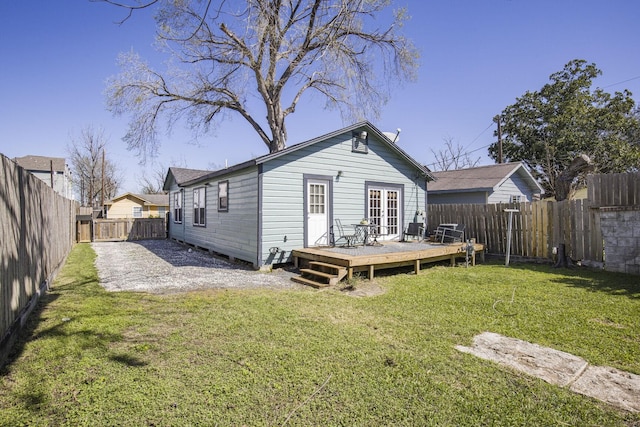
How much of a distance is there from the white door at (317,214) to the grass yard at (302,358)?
11.1 feet

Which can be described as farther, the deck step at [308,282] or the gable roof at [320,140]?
the gable roof at [320,140]

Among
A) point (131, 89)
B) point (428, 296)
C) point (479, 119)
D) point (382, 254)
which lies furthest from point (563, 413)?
point (479, 119)

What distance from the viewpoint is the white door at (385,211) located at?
34.6 ft

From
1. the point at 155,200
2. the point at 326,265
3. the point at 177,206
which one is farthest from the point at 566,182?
the point at 155,200

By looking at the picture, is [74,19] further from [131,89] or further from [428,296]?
[131,89]

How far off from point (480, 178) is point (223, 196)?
1154 cm

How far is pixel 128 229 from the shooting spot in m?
17.9

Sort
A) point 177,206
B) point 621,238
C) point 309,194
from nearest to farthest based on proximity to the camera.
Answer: point 621,238, point 309,194, point 177,206

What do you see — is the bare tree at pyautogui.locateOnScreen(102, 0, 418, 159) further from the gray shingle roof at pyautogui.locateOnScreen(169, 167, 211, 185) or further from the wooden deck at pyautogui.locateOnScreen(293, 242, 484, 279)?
the wooden deck at pyautogui.locateOnScreen(293, 242, 484, 279)

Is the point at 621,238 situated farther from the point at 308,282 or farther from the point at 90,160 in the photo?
the point at 90,160

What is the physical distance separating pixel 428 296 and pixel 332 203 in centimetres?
433

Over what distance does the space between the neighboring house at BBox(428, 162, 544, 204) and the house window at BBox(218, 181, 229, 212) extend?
9155 millimetres

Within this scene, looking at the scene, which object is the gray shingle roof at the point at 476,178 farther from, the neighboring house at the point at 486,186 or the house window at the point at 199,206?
the house window at the point at 199,206

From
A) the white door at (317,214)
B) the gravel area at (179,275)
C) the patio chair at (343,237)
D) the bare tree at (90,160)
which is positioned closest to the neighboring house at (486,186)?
the patio chair at (343,237)
